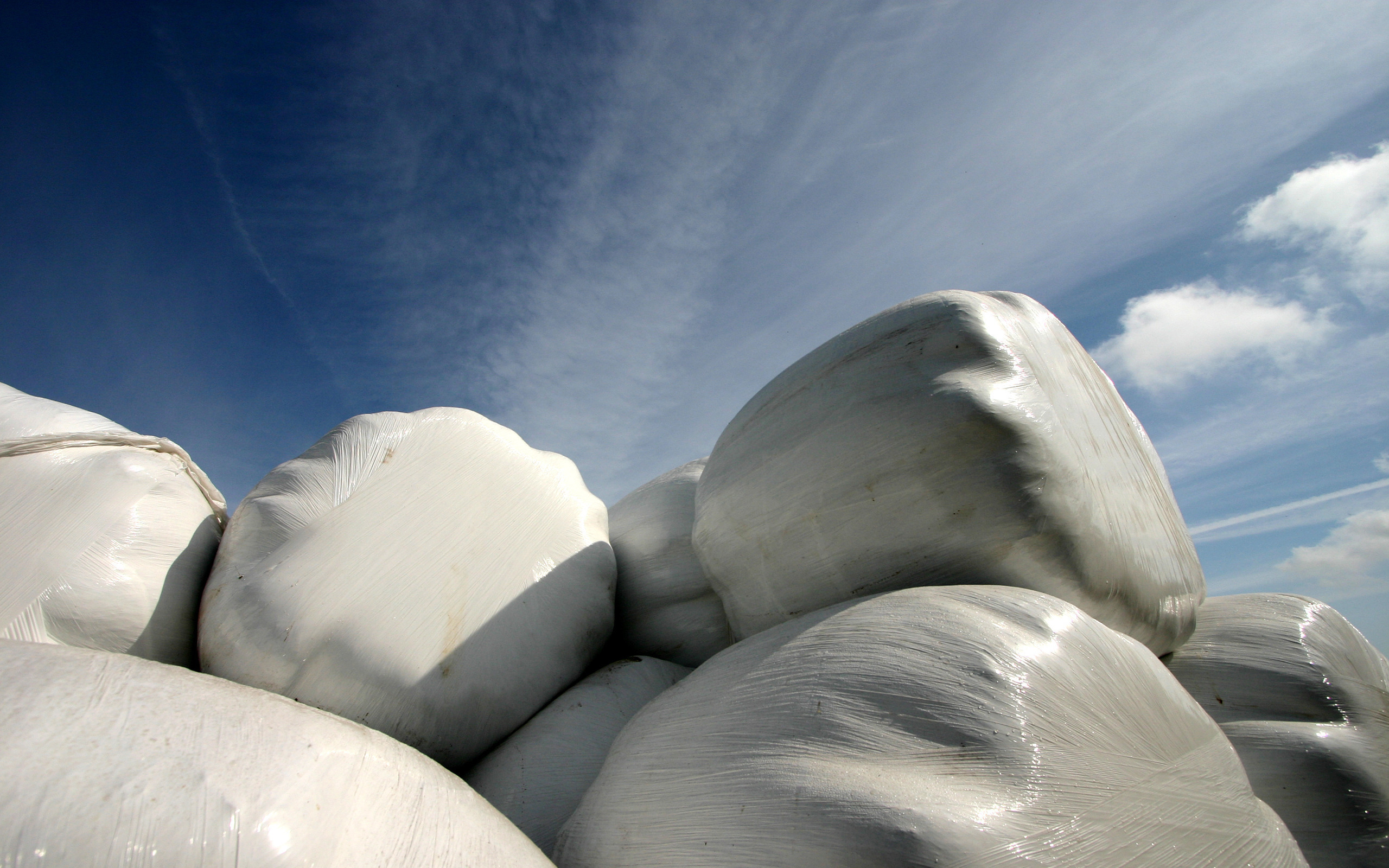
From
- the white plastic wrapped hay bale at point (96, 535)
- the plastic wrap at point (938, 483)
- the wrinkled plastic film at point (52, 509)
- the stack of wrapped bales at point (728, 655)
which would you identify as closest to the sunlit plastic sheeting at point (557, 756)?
the stack of wrapped bales at point (728, 655)

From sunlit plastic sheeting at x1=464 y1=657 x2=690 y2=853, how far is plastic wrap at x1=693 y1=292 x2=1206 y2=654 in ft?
0.94

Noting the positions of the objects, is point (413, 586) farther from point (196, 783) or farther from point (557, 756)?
point (196, 783)

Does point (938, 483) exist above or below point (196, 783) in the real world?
above

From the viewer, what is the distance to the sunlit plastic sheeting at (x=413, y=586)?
106 cm

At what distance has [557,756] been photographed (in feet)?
3.79

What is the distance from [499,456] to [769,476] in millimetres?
630

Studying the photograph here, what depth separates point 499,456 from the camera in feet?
4.66

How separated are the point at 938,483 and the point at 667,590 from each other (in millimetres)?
762

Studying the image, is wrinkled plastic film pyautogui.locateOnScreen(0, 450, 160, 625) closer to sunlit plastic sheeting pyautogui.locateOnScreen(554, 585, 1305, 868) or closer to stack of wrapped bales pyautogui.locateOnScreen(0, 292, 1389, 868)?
stack of wrapped bales pyautogui.locateOnScreen(0, 292, 1389, 868)

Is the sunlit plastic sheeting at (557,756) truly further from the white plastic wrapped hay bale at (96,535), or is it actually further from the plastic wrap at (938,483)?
the white plastic wrapped hay bale at (96,535)

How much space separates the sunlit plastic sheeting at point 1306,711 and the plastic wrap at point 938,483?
0.11 meters

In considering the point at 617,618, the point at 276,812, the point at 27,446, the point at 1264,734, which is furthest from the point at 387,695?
the point at 1264,734

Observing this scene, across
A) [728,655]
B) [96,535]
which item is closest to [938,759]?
[728,655]

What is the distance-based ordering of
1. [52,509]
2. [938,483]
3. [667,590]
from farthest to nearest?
1. [667,590]
2. [52,509]
3. [938,483]
